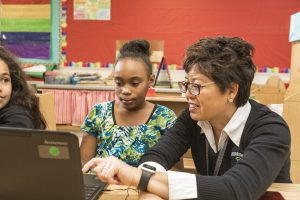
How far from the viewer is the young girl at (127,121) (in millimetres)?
1488

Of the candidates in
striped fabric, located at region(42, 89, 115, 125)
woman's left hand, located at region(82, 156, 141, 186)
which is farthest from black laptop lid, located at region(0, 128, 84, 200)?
striped fabric, located at region(42, 89, 115, 125)

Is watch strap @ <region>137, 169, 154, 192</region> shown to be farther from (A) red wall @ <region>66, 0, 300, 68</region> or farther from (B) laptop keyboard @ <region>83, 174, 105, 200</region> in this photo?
(A) red wall @ <region>66, 0, 300, 68</region>

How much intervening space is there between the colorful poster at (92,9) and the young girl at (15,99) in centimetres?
292

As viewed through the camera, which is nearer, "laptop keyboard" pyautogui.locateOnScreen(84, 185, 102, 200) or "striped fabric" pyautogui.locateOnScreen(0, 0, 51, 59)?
"laptop keyboard" pyautogui.locateOnScreen(84, 185, 102, 200)

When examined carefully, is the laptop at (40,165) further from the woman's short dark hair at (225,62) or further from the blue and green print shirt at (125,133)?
the blue and green print shirt at (125,133)

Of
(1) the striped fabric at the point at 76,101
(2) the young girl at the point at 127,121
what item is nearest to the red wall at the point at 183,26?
(1) the striped fabric at the point at 76,101

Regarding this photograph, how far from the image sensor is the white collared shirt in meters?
0.92

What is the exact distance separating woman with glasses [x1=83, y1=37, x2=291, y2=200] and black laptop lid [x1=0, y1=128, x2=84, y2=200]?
0.23 m

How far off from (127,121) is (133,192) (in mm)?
522

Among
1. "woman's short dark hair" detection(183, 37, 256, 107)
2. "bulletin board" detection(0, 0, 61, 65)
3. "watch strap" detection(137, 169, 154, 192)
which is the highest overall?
"bulletin board" detection(0, 0, 61, 65)

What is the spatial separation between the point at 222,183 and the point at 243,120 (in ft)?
1.00

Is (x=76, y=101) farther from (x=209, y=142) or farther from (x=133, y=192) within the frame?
(x=133, y=192)

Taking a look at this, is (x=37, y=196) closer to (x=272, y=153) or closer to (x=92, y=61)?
(x=272, y=153)

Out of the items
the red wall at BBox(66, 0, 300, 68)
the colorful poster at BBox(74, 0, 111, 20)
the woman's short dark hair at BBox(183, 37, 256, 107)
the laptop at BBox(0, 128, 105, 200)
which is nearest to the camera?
the laptop at BBox(0, 128, 105, 200)
